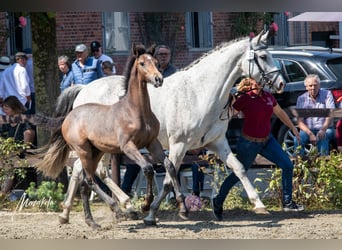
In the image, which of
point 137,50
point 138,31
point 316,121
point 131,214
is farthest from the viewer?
point 138,31

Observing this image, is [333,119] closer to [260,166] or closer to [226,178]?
[260,166]

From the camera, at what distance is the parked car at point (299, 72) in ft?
45.4

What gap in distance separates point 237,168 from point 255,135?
388mm

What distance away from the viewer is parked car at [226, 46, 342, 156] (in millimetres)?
13836

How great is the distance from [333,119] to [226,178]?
1.79 metres

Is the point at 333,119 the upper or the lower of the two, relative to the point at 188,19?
lower

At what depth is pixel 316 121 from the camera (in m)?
12.3

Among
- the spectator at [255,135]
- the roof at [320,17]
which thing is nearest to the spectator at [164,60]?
the spectator at [255,135]

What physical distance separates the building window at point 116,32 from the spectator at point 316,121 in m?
6.37

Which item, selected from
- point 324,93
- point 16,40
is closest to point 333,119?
point 324,93

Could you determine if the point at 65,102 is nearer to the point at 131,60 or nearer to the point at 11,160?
the point at 11,160

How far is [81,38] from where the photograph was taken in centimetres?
1909

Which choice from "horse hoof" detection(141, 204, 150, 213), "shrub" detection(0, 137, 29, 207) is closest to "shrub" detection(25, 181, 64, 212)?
"shrub" detection(0, 137, 29, 207)

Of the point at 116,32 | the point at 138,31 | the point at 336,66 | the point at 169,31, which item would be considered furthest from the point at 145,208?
the point at 169,31
